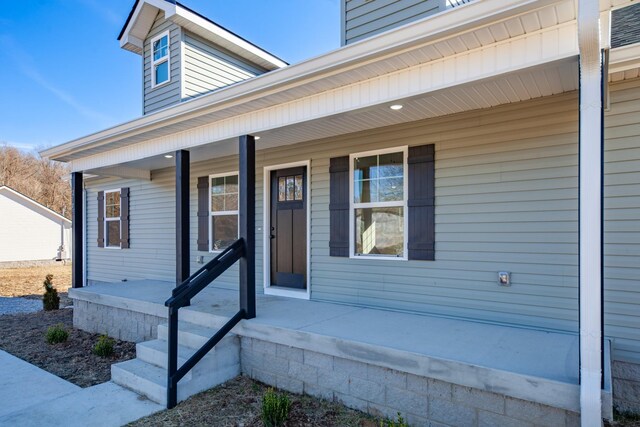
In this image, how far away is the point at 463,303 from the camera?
3.99m

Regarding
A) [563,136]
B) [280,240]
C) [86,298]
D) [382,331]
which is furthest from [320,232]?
[86,298]

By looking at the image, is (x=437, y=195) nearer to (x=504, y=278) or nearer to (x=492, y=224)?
(x=492, y=224)

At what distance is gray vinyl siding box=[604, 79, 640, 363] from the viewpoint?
3.14 metres

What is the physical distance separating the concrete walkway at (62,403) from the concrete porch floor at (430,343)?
1.05 meters

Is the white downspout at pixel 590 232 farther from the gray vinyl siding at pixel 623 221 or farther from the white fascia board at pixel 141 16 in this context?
the white fascia board at pixel 141 16

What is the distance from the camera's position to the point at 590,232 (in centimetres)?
225

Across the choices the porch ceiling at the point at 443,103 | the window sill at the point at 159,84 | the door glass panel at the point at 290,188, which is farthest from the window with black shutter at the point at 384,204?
the window sill at the point at 159,84

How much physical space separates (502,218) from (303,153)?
2.64 m

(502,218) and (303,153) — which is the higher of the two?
(303,153)

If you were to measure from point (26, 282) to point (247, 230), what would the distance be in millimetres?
11921

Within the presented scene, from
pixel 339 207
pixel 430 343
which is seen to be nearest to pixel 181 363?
pixel 430 343

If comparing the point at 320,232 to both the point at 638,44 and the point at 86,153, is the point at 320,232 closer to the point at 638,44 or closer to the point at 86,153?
the point at 638,44

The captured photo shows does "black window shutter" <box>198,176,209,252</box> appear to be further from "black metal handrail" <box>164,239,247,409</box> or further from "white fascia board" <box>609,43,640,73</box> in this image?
"white fascia board" <box>609,43,640,73</box>

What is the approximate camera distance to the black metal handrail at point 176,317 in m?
3.39
